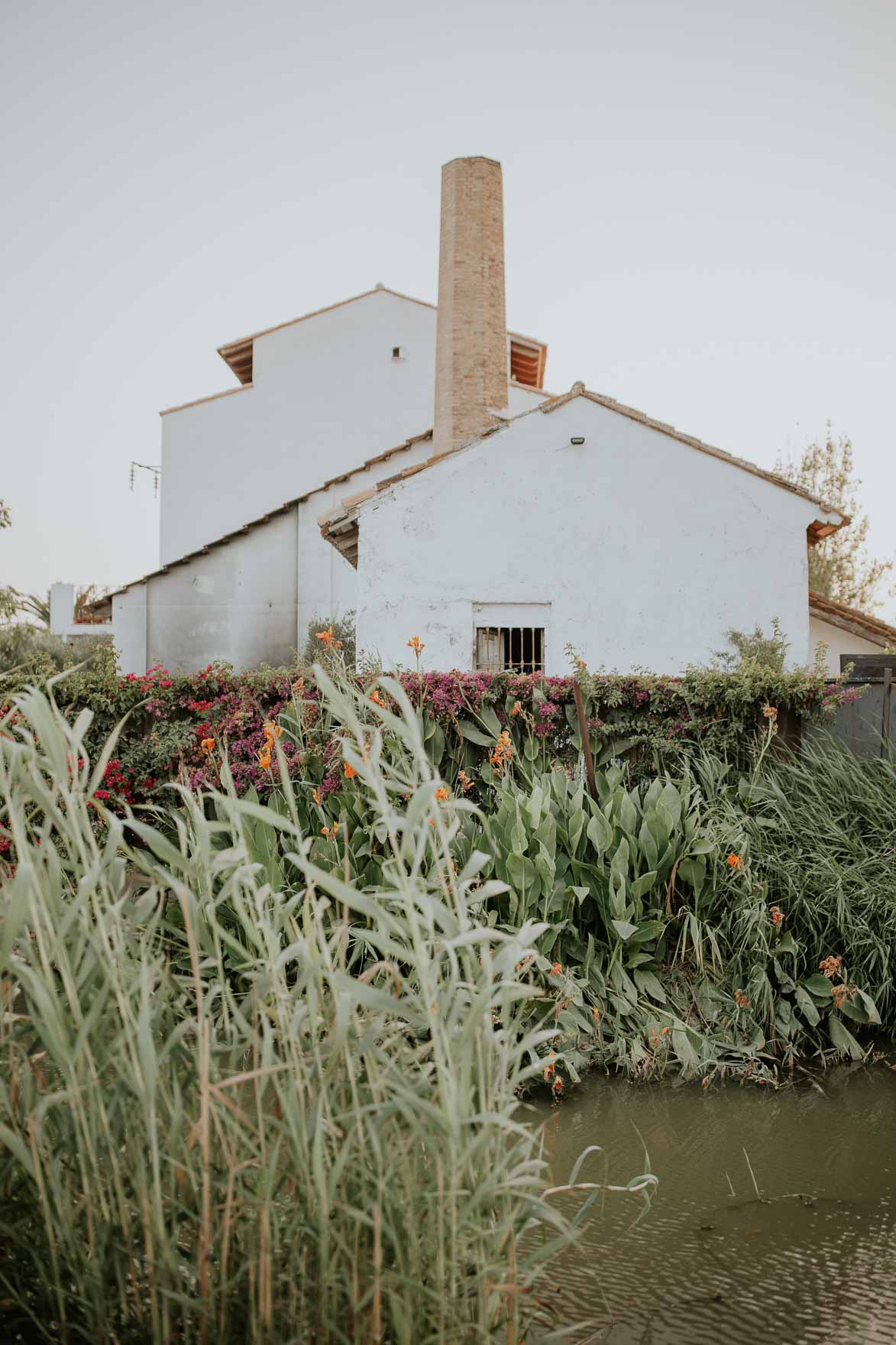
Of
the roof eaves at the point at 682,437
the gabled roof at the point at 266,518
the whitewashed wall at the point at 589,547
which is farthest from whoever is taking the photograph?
the gabled roof at the point at 266,518

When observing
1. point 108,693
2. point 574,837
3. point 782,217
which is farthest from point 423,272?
point 574,837

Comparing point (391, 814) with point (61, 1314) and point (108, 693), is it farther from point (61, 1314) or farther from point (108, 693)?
point (108, 693)

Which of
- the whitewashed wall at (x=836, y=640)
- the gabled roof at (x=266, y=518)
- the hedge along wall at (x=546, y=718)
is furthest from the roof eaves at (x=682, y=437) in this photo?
the hedge along wall at (x=546, y=718)

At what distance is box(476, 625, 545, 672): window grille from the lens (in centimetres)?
1408

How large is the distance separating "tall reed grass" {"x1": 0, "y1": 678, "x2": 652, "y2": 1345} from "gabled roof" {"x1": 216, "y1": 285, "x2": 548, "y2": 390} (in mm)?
25202

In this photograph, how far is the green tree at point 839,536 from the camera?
1225 inches

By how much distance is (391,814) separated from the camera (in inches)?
70.5

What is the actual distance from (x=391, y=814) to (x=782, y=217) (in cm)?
1511

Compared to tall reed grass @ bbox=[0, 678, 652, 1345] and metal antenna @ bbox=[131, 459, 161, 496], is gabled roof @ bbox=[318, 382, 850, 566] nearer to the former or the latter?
tall reed grass @ bbox=[0, 678, 652, 1345]

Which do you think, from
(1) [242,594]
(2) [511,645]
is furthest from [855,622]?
(1) [242,594]

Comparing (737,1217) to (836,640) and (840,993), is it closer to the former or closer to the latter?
(840,993)

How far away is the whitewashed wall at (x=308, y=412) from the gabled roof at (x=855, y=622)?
12.1m

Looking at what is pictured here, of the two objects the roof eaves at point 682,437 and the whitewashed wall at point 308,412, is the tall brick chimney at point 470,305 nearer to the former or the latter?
the roof eaves at point 682,437

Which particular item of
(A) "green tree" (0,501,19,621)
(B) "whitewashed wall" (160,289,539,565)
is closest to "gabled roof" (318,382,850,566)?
(A) "green tree" (0,501,19,621)
